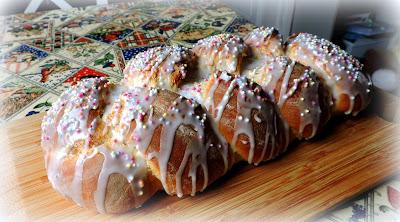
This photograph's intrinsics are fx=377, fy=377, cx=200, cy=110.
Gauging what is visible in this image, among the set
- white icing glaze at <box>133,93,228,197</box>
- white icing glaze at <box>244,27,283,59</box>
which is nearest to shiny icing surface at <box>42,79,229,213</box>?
white icing glaze at <box>133,93,228,197</box>

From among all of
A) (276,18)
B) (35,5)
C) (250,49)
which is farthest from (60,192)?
(35,5)

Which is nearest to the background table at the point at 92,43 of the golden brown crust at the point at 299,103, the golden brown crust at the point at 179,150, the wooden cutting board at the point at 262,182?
the wooden cutting board at the point at 262,182

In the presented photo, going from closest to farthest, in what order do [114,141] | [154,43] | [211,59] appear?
1. [114,141]
2. [211,59]
3. [154,43]

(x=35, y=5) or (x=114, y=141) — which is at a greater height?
(x=114, y=141)

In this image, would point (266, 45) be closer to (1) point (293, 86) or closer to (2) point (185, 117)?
(1) point (293, 86)

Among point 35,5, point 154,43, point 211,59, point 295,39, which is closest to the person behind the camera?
point 211,59

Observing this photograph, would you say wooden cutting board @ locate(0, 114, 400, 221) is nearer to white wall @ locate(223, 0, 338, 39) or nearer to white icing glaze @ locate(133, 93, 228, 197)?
white icing glaze @ locate(133, 93, 228, 197)

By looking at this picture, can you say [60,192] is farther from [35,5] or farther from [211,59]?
[35,5]

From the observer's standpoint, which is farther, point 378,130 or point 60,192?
point 378,130
